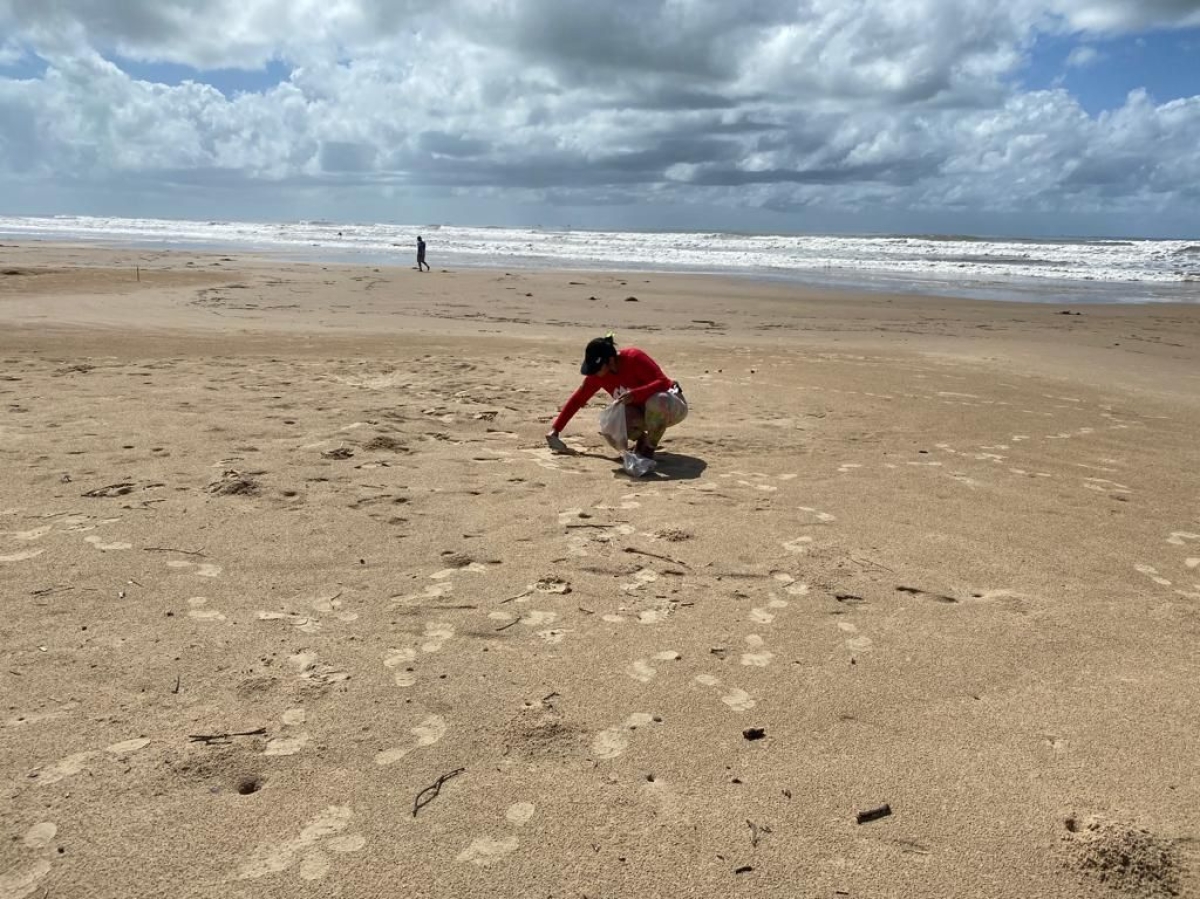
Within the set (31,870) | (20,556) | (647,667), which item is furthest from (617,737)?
(20,556)

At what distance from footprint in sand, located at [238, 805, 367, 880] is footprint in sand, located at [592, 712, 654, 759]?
0.73 meters

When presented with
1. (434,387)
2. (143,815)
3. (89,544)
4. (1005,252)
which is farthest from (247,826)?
(1005,252)

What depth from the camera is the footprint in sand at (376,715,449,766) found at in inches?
94.9

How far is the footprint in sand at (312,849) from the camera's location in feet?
6.48

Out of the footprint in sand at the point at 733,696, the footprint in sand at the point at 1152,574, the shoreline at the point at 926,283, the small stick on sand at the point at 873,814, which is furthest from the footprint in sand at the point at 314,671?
the shoreline at the point at 926,283

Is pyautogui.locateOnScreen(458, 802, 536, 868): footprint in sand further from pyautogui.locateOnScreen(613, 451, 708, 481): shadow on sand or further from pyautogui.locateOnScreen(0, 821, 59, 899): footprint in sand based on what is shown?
pyautogui.locateOnScreen(613, 451, 708, 481): shadow on sand

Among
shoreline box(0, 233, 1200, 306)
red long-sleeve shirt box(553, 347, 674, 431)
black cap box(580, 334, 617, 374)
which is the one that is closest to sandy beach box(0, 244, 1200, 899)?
red long-sleeve shirt box(553, 347, 674, 431)

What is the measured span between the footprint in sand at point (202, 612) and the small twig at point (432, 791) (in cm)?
135

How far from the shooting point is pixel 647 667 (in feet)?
9.82

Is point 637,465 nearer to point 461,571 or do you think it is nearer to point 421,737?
point 461,571

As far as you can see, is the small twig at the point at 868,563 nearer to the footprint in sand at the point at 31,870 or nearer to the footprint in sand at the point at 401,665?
the footprint in sand at the point at 401,665

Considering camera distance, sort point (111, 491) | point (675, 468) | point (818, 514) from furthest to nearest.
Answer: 1. point (675, 468)
2. point (818, 514)
3. point (111, 491)

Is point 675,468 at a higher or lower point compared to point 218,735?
higher

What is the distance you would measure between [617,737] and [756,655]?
0.76 meters
